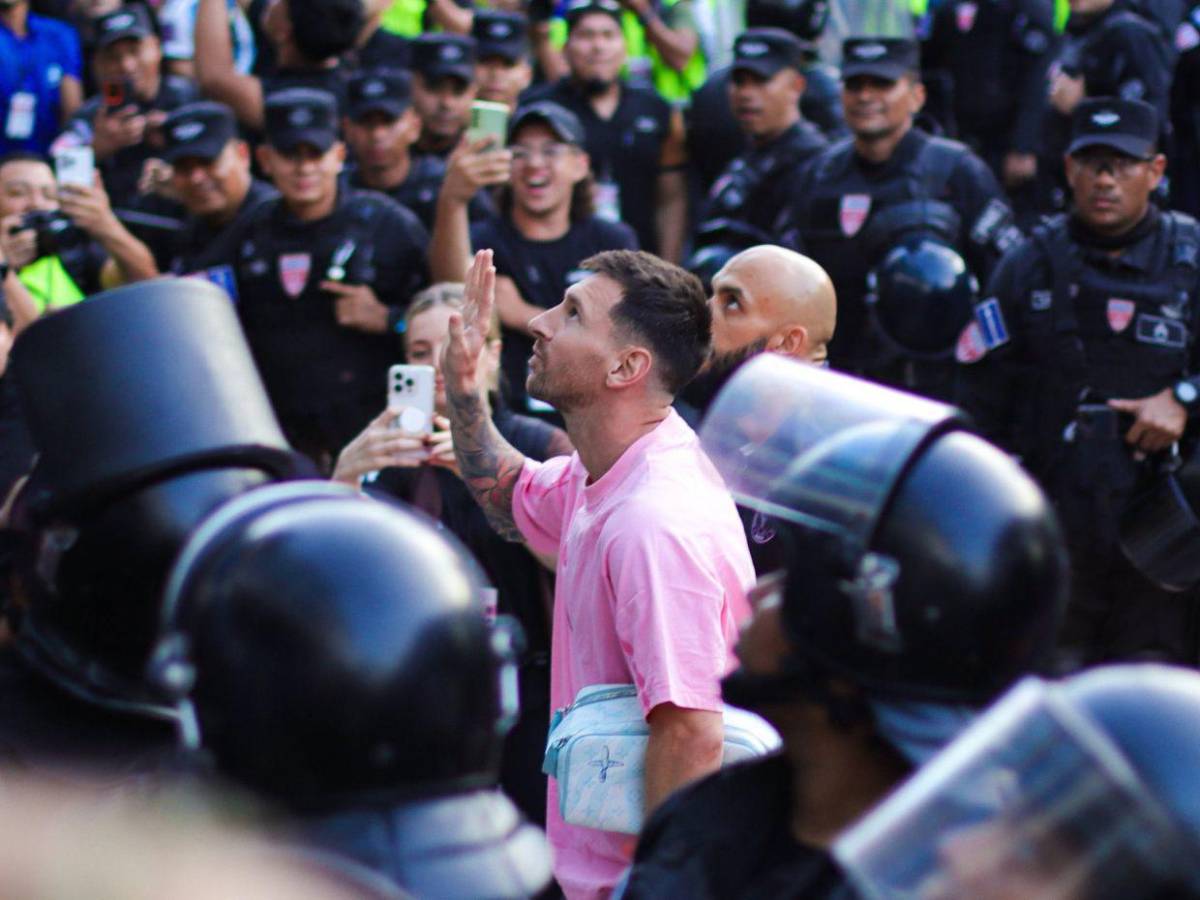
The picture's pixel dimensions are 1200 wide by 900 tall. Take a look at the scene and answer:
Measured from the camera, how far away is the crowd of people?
1.88 meters

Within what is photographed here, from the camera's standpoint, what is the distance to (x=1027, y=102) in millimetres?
9281

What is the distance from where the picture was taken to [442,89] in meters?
8.20

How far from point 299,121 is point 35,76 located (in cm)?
319

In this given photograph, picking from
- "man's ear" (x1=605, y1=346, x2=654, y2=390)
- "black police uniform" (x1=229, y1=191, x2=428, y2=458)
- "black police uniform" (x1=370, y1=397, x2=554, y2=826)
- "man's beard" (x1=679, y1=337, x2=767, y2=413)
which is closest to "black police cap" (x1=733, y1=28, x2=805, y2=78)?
"black police uniform" (x1=229, y1=191, x2=428, y2=458)

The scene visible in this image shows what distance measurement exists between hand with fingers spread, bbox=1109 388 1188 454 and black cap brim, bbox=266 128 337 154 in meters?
3.28

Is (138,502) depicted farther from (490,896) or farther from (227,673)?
(490,896)

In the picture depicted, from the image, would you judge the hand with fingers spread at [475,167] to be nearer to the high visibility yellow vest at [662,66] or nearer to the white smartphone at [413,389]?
the white smartphone at [413,389]

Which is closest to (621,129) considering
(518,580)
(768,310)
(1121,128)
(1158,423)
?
(1121,128)

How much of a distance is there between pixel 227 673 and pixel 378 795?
0.20 meters

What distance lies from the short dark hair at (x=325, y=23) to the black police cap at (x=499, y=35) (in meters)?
0.61

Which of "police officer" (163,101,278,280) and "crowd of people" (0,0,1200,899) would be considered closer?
"crowd of people" (0,0,1200,899)

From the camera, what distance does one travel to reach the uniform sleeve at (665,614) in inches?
130

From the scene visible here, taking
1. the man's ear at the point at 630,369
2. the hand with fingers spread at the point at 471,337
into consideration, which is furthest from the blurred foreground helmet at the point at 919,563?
the hand with fingers spread at the point at 471,337

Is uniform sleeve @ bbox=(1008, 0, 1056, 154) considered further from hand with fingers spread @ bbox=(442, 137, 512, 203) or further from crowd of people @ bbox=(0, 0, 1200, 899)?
hand with fingers spread @ bbox=(442, 137, 512, 203)
